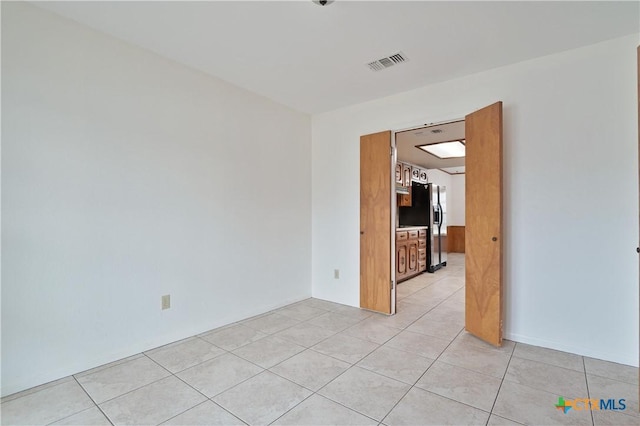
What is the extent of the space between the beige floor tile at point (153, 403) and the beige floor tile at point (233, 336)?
0.63 meters

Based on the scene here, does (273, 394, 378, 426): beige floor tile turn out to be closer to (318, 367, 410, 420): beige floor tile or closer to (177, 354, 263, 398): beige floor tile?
(318, 367, 410, 420): beige floor tile

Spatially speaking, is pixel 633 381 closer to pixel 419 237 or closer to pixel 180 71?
pixel 419 237

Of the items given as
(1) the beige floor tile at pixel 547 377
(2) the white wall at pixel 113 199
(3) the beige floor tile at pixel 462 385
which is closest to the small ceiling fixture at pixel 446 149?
(2) the white wall at pixel 113 199

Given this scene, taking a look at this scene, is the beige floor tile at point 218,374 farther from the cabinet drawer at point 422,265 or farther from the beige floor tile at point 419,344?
the cabinet drawer at point 422,265

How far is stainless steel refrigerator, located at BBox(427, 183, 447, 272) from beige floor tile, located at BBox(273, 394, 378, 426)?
463cm

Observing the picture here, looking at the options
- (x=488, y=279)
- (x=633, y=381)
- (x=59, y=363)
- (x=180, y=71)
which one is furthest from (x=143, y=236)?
(x=633, y=381)

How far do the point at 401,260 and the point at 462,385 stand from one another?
→ 9.71 feet

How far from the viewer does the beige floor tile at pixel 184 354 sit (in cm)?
226

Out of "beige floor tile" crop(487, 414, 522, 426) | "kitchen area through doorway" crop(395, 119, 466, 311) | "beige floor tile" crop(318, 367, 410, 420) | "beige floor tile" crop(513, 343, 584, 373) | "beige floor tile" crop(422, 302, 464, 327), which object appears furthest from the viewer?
"kitchen area through doorway" crop(395, 119, 466, 311)

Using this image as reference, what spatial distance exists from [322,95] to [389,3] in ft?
5.17

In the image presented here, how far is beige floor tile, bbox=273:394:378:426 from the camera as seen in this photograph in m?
1.62

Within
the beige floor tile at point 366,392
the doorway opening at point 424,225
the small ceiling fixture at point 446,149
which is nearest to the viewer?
the beige floor tile at point 366,392

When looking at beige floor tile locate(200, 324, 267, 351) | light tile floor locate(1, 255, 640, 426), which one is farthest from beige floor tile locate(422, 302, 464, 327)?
beige floor tile locate(200, 324, 267, 351)

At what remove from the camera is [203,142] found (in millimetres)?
2908
